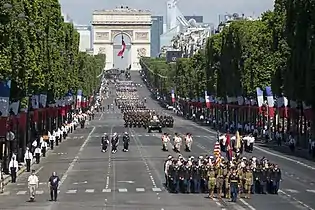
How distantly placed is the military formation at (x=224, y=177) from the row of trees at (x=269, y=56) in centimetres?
3393

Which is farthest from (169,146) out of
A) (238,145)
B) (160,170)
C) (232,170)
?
(232,170)

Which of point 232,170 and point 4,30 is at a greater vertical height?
point 4,30

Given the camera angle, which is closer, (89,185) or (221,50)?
(89,185)

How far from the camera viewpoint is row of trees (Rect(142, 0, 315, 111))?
87.5 m

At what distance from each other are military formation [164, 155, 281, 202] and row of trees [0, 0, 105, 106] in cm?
1062

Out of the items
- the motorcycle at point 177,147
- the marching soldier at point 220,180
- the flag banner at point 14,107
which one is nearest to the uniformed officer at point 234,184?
the marching soldier at point 220,180

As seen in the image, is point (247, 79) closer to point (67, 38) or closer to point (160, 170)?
point (67, 38)

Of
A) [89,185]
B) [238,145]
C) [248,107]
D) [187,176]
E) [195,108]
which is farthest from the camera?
[195,108]

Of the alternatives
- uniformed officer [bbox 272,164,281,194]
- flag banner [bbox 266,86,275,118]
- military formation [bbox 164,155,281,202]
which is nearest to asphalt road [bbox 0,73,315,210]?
uniformed officer [bbox 272,164,281,194]

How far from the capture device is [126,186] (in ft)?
175

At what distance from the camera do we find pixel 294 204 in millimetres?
44219

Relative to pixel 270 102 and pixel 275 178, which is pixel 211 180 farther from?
pixel 270 102

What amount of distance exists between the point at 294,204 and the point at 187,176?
21.3 feet

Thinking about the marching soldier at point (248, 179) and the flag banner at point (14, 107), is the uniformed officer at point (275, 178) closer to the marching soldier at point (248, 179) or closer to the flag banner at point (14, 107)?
Result: the marching soldier at point (248, 179)
